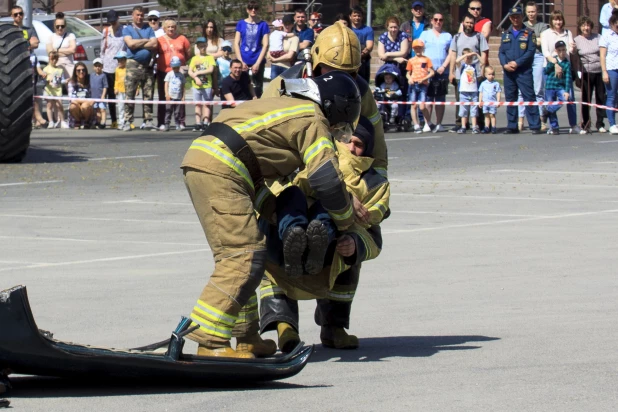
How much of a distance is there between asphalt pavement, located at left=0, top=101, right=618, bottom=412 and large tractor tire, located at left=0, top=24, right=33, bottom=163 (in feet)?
1.50

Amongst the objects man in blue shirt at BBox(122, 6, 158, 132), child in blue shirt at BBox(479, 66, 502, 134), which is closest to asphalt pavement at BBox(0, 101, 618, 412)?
child in blue shirt at BBox(479, 66, 502, 134)

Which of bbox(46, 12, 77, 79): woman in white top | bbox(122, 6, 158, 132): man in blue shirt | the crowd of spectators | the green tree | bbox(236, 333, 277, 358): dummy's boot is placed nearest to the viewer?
bbox(236, 333, 277, 358): dummy's boot

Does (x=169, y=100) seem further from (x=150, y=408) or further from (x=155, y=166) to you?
(x=150, y=408)

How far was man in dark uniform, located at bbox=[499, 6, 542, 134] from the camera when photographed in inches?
846

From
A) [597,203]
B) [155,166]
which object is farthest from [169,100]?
[597,203]

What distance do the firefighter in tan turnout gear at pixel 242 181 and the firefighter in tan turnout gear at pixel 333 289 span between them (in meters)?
0.51

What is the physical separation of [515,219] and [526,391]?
21.2ft

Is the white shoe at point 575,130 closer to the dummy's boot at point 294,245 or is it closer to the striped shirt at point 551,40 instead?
the striped shirt at point 551,40

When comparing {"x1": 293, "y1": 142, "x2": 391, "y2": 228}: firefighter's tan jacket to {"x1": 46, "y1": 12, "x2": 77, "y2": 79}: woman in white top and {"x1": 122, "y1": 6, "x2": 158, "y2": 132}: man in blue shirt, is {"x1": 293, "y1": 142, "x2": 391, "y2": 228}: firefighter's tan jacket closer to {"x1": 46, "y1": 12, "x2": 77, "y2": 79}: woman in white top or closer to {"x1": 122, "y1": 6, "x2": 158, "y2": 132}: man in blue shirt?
{"x1": 122, "y1": 6, "x2": 158, "y2": 132}: man in blue shirt

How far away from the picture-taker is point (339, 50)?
657 centimetres

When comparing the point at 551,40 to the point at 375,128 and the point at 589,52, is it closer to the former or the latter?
the point at 589,52

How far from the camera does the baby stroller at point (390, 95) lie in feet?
72.9

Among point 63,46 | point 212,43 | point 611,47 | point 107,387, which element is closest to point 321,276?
point 107,387

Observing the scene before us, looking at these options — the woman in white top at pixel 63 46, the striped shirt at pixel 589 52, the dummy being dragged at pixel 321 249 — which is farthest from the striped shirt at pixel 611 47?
the dummy being dragged at pixel 321 249
